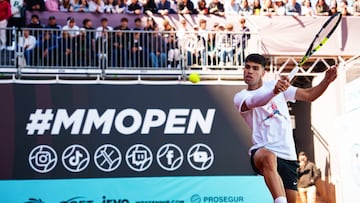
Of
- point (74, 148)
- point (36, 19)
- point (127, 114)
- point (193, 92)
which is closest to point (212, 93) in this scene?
point (193, 92)

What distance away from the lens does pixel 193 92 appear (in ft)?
51.9

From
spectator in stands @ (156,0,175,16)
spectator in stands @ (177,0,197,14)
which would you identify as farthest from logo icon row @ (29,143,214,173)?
spectator in stands @ (177,0,197,14)

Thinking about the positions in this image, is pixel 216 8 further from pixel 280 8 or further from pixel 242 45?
pixel 280 8

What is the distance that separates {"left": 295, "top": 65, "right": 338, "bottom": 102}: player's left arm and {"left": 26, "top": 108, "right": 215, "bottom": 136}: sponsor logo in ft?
30.6

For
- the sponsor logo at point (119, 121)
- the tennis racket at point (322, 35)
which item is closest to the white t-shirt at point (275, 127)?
the tennis racket at point (322, 35)

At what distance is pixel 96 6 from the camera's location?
646 inches

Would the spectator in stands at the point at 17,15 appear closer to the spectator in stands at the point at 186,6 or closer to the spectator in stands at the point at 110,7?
the spectator in stands at the point at 110,7

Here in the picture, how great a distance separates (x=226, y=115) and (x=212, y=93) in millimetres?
611

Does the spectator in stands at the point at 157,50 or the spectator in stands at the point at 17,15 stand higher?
the spectator in stands at the point at 17,15

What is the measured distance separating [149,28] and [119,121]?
2321 mm

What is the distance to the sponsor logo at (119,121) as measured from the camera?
1538 cm

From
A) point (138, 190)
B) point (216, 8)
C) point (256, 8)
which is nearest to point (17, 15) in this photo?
point (216, 8)

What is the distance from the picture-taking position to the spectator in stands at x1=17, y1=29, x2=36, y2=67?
15332 mm

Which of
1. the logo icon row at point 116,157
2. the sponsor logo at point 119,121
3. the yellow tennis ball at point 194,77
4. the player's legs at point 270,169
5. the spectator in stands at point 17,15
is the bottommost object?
the logo icon row at point 116,157
